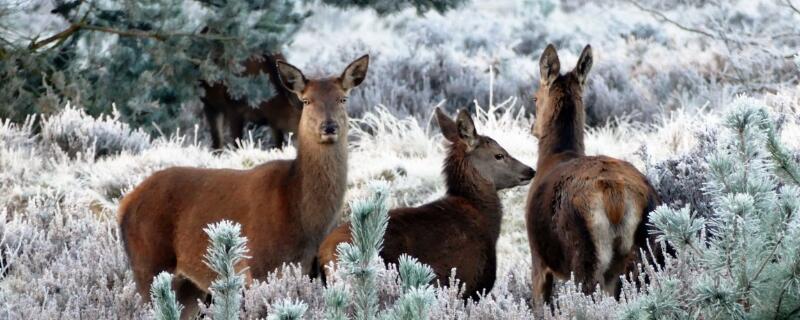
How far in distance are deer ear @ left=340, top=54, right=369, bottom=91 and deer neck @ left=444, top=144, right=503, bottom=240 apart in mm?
774

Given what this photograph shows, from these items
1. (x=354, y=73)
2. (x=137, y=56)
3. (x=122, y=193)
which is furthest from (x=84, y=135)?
(x=354, y=73)

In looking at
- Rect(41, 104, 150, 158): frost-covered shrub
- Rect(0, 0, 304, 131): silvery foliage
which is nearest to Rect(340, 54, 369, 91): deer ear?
Rect(41, 104, 150, 158): frost-covered shrub

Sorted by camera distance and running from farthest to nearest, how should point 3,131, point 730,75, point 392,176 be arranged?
point 730,75 → point 3,131 → point 392,176

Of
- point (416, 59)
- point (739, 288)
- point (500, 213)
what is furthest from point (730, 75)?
point (739, 288)

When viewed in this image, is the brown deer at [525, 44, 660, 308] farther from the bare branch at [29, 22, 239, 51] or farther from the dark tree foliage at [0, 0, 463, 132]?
the dark tree foliage at [0, 0, 463, 132]

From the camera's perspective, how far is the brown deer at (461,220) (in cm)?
650

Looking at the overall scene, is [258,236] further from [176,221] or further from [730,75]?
[730,75]

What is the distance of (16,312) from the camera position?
6.11 meters

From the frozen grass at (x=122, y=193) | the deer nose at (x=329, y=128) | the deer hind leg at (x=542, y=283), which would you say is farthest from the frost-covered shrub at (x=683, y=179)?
the deer nose at (x=329, y=128)

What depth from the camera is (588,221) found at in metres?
6.05

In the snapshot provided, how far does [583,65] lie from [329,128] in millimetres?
1860

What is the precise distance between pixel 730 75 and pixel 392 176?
753 cm

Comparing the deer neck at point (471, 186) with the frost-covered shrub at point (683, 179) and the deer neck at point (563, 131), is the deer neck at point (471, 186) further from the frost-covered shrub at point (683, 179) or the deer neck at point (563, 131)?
the frost-covered shrub at point (683, 179)

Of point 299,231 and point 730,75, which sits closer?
point 299,231
